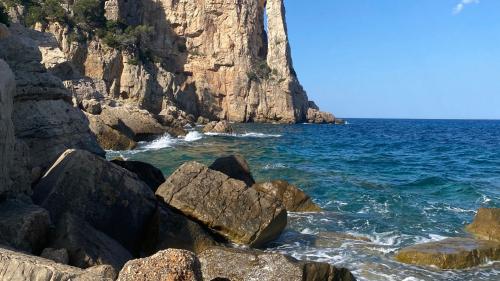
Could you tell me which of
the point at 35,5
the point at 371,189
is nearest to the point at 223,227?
the point at 371,189

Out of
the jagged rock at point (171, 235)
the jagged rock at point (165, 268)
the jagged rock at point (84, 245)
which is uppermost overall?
the jagged rock at point (165, 268)

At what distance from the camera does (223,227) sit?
30.1 feet

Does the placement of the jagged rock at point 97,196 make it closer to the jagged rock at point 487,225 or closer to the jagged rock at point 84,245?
the jagged rock at point 84,245

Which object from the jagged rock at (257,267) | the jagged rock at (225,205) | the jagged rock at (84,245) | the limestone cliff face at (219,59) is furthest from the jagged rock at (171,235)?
the limestone cliff face at (219,59)

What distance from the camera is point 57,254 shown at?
5254mm

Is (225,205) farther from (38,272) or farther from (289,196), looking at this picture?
(38,272)

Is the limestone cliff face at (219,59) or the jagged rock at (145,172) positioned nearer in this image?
the jagged rock at (145,172)

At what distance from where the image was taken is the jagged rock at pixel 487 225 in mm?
11406

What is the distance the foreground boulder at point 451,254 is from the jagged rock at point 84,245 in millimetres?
5457

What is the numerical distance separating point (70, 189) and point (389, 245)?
6696mm

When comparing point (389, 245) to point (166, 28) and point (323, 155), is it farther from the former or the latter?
point (166, 28)

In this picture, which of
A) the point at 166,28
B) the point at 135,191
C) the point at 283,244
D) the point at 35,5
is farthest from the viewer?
the point at 166,28

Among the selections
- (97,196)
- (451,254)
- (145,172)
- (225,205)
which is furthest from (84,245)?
(451,254)

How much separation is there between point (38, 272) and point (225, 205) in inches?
226
